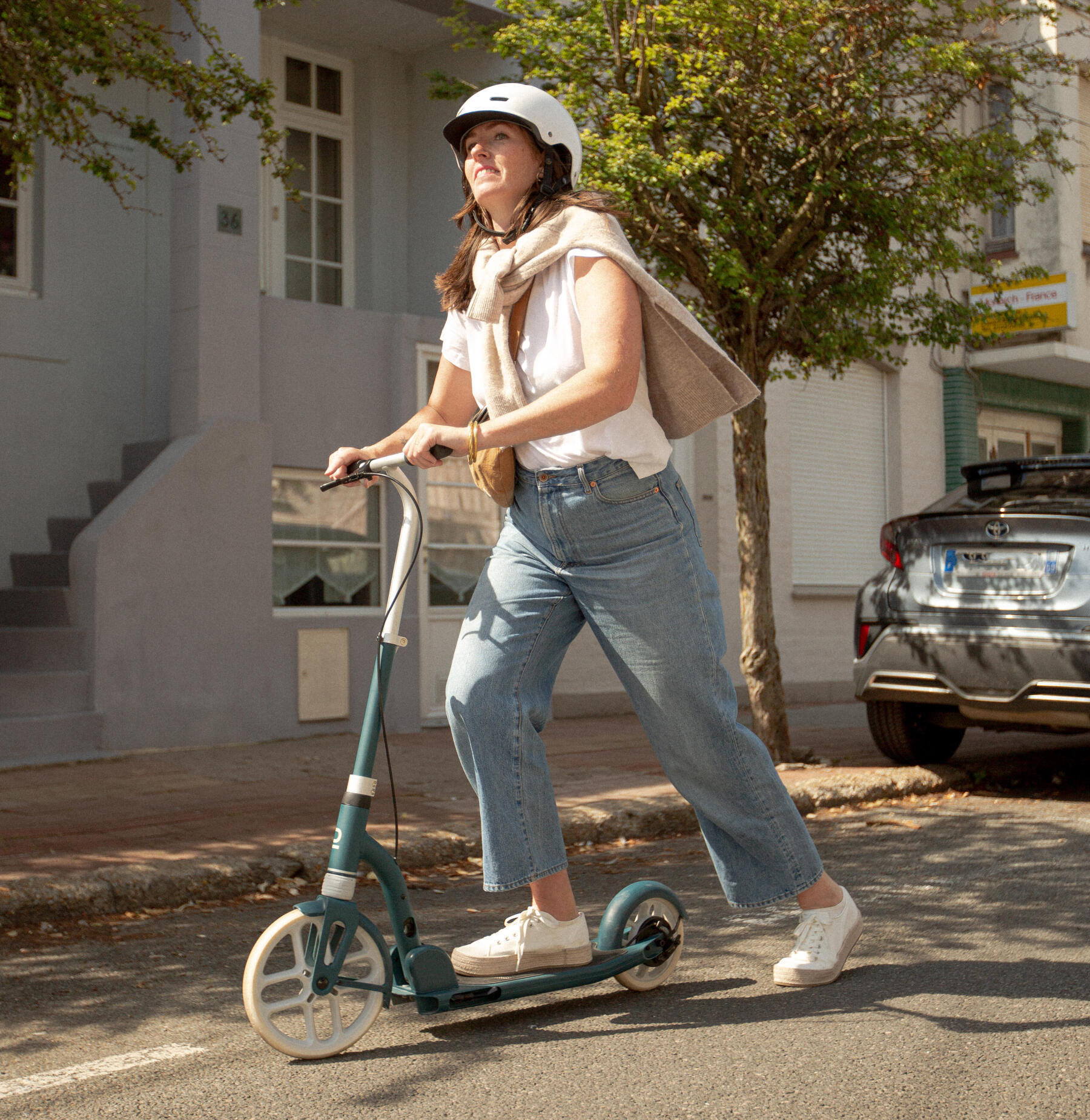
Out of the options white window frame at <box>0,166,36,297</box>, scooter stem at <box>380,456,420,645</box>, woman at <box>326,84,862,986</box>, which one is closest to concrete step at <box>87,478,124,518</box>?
white window frame at <box>0,166,36,297</box>

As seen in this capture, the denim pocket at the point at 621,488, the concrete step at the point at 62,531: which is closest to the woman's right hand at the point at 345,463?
the denim pocket at the point at 621,488

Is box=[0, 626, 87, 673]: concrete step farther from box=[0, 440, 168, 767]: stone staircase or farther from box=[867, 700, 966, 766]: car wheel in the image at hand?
box=[867, 700, 966, 766]: car wheel

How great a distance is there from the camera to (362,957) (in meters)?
3.10

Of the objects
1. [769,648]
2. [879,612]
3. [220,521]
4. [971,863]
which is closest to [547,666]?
[971,863]

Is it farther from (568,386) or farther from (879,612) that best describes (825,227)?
(568,386)

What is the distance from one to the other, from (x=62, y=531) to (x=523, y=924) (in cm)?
733

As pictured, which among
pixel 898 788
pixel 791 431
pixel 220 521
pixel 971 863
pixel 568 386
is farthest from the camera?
pixel 791 431

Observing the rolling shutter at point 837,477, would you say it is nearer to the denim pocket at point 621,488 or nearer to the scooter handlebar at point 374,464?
the denim pocket at point 621,488

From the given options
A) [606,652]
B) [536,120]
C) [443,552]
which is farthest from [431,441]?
[443,552]

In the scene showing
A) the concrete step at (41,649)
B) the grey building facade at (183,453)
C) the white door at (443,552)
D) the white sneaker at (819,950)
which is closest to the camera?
the white sneaker at (819,950)

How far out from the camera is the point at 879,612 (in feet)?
24.5

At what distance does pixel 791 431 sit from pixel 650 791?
8567 mm

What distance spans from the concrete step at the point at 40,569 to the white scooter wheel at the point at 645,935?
272 inches

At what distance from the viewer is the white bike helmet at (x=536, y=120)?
3.25m
